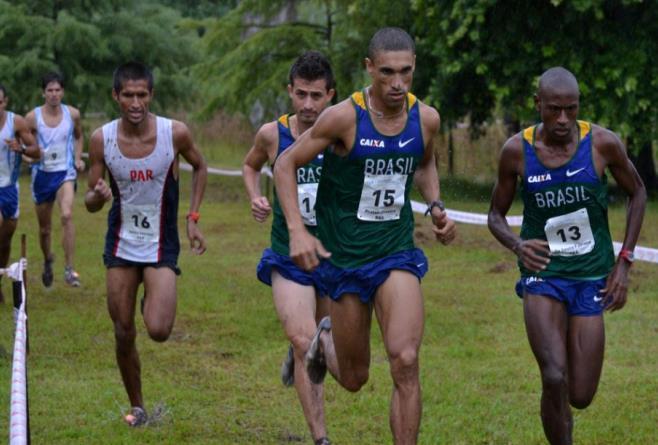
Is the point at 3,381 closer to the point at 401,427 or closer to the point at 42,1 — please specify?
the point at 401,427

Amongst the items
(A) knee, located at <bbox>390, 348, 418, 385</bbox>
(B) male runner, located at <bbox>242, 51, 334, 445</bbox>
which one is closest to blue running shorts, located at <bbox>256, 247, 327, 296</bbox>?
(B) male runner, located at <bbox>242, 51, 334, 445</bbox>

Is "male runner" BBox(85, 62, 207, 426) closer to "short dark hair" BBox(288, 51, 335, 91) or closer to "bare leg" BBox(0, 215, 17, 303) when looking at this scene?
"short dark hair" BBox(288, 51, 335, 91)

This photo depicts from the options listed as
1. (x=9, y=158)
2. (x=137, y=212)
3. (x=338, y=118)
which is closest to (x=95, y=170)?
(x=137, y=212)

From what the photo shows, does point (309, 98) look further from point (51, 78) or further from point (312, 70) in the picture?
point (51, 78)

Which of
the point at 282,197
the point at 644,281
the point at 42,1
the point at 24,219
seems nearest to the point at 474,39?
the point at 644,281

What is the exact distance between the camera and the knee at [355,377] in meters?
7.12

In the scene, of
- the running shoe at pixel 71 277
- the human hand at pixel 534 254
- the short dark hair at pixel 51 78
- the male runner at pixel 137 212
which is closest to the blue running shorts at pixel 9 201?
the running shoe at pixel 71 277

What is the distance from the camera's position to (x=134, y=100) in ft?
28.2

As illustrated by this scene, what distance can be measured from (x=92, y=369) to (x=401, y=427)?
4.85m

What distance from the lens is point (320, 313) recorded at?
26.9 feet

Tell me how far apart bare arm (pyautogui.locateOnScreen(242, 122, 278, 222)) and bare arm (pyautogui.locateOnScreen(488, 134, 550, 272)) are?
1416mm

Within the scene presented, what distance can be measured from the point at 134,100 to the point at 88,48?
26.4 meters

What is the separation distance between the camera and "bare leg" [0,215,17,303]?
13445 mm

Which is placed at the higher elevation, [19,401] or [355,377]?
[19,401]
